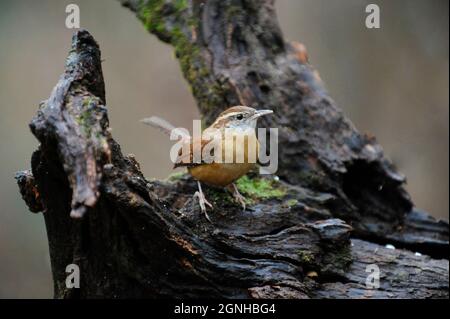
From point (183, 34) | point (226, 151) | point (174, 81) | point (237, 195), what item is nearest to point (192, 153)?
point (226, 151)

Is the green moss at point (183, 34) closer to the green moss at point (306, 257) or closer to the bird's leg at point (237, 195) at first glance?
the bird's leg at point (237, 195)

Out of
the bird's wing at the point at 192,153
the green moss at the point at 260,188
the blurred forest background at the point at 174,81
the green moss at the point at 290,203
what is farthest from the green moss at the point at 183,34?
the blurred forest background at the point at 174,81

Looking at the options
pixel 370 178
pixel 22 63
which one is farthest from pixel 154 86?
pixel 370 178

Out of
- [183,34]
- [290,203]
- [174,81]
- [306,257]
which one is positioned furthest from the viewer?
[174,81]

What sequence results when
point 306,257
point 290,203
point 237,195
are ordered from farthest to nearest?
1. point 290,203
2. point 237,195
3. point 306,257

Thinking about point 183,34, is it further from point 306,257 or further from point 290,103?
point 306,257

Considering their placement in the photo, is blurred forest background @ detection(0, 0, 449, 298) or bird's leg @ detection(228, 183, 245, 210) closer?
bird's leg @ detection(228, 183, 245, 210)

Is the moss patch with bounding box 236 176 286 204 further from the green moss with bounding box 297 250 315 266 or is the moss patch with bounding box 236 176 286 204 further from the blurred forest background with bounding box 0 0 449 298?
the blurred forest background with bounding box 0 0 449 298

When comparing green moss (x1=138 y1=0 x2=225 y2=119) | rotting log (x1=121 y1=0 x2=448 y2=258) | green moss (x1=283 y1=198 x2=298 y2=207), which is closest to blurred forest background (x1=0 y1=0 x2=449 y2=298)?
green moss (x1=138 y1=0 x2=225 y2=119)

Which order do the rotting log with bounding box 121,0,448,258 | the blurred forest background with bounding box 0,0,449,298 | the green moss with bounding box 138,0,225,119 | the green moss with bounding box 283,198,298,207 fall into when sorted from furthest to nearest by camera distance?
the blurred forest background with bounding box 0,0,449,298 → the green moss with bounding box 138,0,225,119 → the rotting log with bounding box 121,0,448,258 → the green moss with bounding box 283,198,298,207
